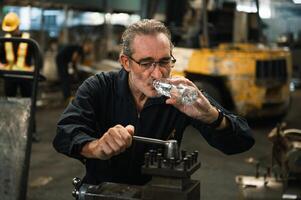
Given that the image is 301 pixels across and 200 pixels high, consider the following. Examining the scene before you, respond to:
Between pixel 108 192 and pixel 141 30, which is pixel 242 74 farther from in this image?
pixel 108 192

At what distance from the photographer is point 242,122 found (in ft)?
7.53

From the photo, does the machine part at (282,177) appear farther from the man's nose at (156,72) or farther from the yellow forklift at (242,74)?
the yellow forklift at (242,74)

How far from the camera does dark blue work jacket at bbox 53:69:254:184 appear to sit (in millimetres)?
2234

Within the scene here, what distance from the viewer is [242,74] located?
793 centimetres

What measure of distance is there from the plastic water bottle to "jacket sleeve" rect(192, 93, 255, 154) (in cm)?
31

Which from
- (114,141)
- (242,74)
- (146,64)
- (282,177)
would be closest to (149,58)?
(146,64)

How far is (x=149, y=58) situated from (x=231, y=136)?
49 cm

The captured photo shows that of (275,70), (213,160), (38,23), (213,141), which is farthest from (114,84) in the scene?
(38,23)

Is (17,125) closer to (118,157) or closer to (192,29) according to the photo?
(118,157)

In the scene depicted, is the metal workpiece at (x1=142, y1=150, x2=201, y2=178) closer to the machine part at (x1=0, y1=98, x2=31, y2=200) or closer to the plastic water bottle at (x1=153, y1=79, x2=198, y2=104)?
the plastic water bottle at (x1=153, y1=79, x2=198, y2=104)

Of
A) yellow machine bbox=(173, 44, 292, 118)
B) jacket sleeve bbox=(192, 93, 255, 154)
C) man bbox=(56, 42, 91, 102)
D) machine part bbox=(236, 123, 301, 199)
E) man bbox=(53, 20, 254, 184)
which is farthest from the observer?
man bbox=(56, 42, 91, 102)

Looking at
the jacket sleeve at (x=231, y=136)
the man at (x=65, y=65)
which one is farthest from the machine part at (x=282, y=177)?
the man at (x=65, y=65)

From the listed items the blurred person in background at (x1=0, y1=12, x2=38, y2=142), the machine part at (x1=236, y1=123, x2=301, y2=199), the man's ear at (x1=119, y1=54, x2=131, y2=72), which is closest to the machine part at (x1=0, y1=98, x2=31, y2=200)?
the man's ear at (x1=119, y1=54, x2=131, y2=72)

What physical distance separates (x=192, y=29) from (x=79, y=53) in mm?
2911
